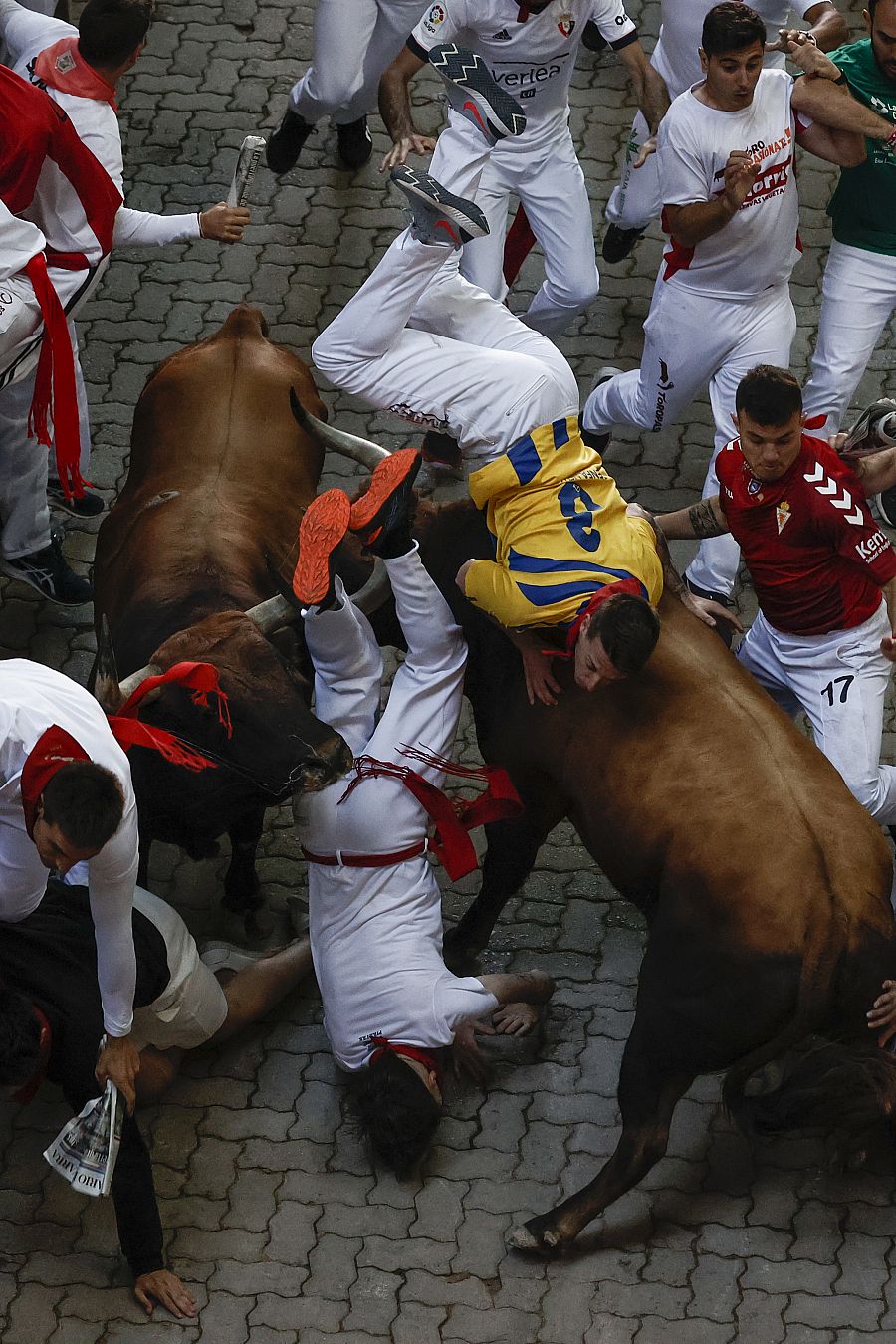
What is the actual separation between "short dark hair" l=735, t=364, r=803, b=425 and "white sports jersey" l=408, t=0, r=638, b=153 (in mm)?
2193

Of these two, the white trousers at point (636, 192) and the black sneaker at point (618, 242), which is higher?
the white trousers at point (636, 192)

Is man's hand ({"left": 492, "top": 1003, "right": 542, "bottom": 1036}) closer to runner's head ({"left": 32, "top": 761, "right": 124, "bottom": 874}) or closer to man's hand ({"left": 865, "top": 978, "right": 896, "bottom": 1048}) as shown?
man's hand ({"left": 865, "top": 978, "right": 896, "bottom": 1048})

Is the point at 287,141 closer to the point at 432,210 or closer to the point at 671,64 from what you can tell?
the point at 671,64

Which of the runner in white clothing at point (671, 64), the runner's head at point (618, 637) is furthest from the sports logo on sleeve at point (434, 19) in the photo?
the runner's head at point (618, 637)

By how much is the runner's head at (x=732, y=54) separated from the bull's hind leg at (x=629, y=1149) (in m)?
3.28

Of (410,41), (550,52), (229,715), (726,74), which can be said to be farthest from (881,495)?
(229,715)

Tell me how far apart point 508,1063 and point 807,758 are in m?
1.43

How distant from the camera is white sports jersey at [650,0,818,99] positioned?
6.86m

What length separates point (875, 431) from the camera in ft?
16.8

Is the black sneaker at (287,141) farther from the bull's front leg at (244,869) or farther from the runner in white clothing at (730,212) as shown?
the bull's front leg at (244,869)

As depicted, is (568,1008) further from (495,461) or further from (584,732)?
(495,461)

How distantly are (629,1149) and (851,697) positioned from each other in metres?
1.53

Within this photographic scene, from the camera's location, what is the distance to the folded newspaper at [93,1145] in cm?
398

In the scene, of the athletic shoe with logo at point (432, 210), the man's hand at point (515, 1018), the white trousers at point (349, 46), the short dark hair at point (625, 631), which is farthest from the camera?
the white trousers at point (349, 46)
